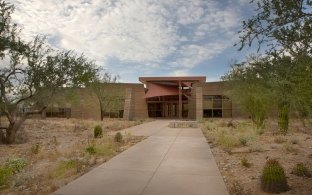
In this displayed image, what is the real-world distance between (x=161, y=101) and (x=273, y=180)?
165 ft

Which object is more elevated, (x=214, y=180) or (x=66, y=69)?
(x=66, y=69)

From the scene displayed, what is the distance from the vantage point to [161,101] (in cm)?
5806

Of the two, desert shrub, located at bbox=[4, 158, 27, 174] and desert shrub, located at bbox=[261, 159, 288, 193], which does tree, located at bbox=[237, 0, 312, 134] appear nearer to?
desert shrub, located at bbox=[261, 159, 288, 193]

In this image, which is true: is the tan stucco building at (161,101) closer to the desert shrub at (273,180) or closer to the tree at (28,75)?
the tree at (28,75)

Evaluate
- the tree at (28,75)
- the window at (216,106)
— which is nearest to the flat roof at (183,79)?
the window at (216,106)

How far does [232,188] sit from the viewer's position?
7.86m

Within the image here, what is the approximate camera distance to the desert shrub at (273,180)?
7.70 m

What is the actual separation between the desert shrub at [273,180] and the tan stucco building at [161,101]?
1481 inches

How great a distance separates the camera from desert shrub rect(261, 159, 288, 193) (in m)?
7.70

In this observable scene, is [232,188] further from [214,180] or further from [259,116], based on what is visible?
[259,116]

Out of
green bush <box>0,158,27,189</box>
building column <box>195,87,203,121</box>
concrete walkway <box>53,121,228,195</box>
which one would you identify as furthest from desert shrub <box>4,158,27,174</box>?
Answer: building column <box>195,87,203,121</box>

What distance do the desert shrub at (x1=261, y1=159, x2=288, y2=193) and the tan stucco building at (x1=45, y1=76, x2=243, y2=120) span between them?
3762cm

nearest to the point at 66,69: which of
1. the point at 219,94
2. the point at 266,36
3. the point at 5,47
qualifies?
the point at 5,47

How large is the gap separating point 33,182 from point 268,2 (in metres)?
7.41
